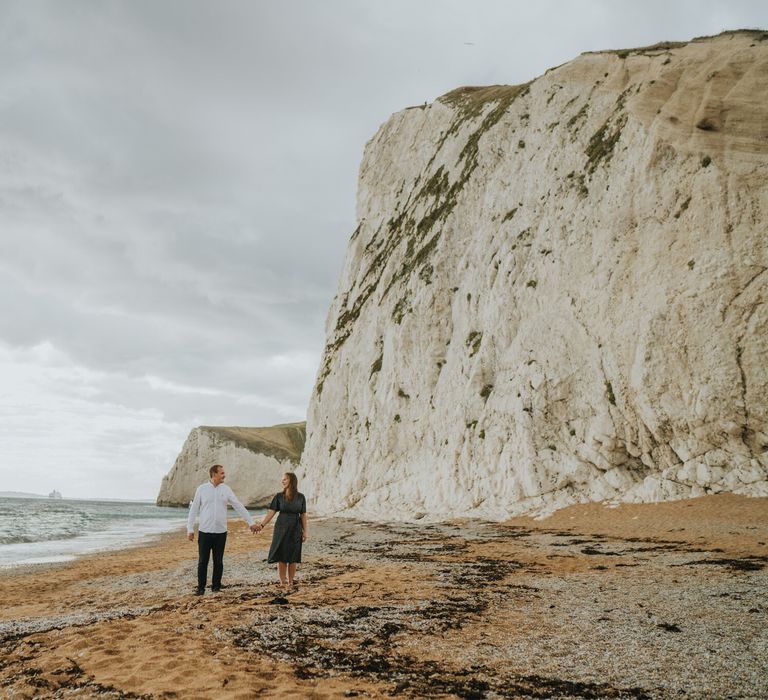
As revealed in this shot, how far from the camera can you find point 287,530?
9.92 metres

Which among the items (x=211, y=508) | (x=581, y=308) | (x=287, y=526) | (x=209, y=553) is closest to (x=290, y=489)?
(x=287, y=526)

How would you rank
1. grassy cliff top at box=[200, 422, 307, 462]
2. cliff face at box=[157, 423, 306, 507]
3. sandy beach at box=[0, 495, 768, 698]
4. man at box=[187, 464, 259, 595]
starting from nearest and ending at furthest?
sandy beach at box=[0, 495, 768, 698] → man at box=[187, 464, 259, 595] → cliff face at box=[157, 423, 306, 507] → grassy cliff top at box=[200, 422, 307, 462]

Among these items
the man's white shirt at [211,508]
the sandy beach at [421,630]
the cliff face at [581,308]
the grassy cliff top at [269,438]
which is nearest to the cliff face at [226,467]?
the grassy cliff top at [269,438]

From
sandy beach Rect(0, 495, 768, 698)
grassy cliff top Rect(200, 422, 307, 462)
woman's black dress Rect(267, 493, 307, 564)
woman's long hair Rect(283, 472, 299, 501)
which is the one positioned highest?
grassy cliff top Rect(200, 422, 307, 462)

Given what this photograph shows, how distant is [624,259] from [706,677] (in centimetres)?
2350

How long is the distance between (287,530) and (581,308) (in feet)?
70.5

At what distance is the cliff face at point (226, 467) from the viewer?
10344cm

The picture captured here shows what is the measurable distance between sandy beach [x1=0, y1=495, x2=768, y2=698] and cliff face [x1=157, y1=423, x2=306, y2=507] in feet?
303

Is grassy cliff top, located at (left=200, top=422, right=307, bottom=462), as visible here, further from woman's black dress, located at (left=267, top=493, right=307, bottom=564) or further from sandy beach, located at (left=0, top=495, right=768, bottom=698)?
woman's black dress, located at (left=267, top=493, right=307, bottom=564)

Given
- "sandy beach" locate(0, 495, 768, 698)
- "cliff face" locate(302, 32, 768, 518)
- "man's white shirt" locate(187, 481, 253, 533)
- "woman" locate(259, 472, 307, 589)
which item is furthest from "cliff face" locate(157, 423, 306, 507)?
"man's white shirt" locate(187, 481, 253, 533)

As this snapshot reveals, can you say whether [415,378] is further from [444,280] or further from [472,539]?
[472,539]

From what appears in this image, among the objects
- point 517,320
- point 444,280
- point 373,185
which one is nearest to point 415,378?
point 444,280

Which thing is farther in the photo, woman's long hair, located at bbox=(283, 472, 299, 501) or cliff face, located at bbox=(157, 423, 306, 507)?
cliff face, located at bbox=(157, 423, 306, 507)

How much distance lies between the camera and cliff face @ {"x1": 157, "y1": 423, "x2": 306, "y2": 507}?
339ft
